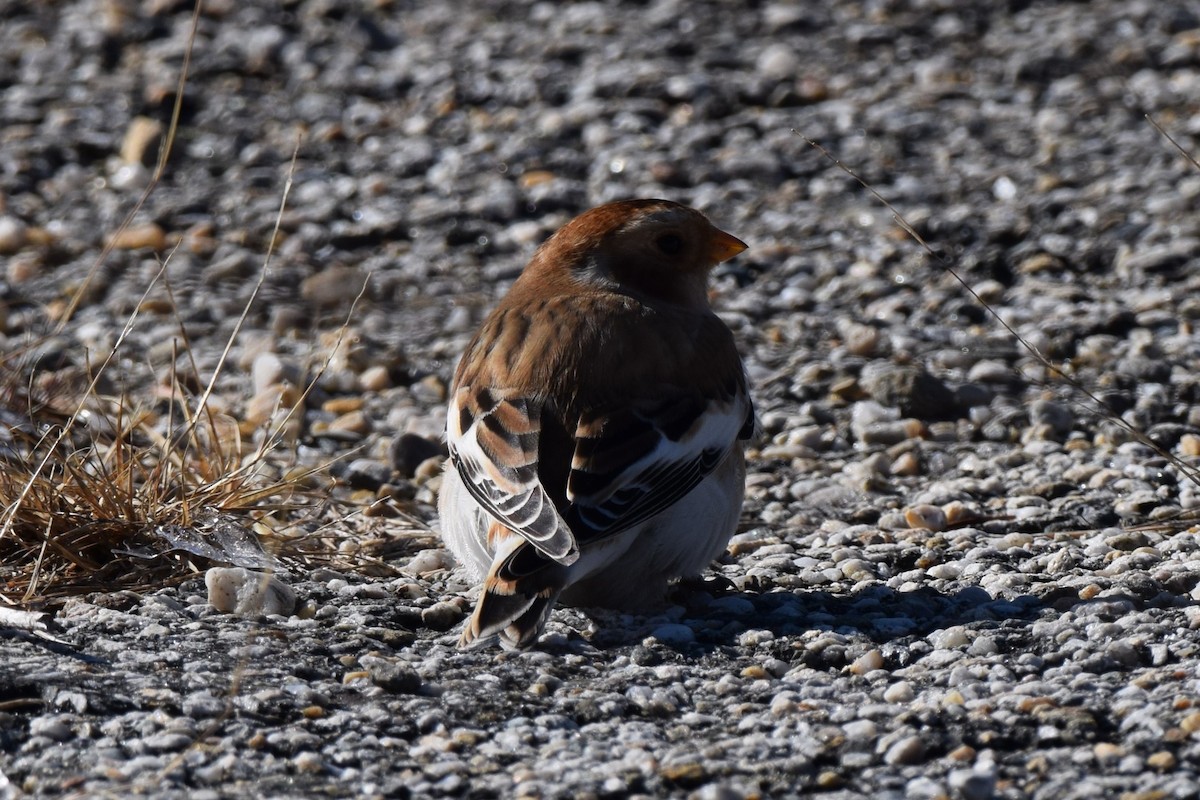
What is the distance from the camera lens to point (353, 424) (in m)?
5.38

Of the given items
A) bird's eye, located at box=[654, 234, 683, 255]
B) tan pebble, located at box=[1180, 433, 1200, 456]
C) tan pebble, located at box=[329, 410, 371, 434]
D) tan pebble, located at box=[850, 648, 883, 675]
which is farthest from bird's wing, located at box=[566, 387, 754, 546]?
tan pebble, located at box=[329, 410, 371, 434]

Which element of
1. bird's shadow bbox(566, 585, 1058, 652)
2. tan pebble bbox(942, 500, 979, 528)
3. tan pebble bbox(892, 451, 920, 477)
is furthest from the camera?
tan pebble bbox(892, 451, 920, 477)

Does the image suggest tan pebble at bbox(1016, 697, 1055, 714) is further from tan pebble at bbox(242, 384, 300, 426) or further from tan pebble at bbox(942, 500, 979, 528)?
tan pebble at bbox(242, 384, 300, 426)

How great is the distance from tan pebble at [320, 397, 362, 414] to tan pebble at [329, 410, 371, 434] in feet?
0.29

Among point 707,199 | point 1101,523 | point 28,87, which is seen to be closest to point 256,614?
point 1101,523

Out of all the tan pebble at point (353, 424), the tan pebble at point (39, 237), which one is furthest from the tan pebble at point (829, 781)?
the tan pebble at point (39, 237)

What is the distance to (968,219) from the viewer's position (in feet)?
21.2

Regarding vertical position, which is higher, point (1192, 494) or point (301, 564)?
point (301, 564)

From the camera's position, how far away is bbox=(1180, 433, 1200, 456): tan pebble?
4828 mm

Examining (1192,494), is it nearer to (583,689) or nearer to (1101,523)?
(1101,523)

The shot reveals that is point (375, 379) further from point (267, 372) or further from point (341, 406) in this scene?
point (267, 372)

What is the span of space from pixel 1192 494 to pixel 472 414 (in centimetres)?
198

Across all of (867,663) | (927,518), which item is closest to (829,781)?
(867,663)

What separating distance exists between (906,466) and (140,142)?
154 inches
